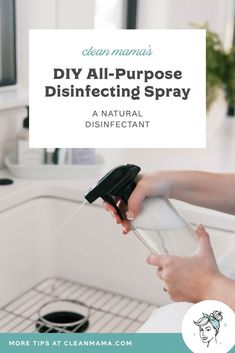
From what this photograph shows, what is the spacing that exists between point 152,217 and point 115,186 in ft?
0.14

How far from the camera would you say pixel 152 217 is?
19.2 inches

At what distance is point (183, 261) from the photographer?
470 millimetres

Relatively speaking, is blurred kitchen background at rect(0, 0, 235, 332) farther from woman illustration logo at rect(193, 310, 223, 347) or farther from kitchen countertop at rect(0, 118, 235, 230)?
woman illustration logo at rect(193, 310, 223, 347)

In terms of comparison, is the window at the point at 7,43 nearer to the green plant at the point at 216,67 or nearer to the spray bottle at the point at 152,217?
the spray bottle at the point at 152,217

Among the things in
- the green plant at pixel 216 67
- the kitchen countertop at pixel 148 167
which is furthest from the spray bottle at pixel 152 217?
the green plant at pixel 216 67

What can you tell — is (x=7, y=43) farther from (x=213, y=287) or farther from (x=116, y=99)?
(x=213, y=287)

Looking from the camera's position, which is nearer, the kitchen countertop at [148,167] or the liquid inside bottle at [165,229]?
the liquid inside bottle at [165,229]

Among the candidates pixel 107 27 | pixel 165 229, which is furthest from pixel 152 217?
pixel 107 27

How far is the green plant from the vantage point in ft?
4.35

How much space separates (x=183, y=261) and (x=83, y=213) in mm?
421

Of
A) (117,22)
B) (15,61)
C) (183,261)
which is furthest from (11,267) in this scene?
(117,22)

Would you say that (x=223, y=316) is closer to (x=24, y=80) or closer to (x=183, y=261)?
(x=183, y=261)

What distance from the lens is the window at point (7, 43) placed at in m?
0.84

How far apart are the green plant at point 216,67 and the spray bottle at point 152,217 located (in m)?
0.86
